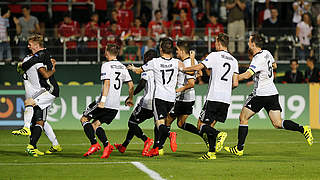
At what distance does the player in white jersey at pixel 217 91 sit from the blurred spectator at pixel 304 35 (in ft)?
31.8

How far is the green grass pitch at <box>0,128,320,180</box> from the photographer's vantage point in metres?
9.77

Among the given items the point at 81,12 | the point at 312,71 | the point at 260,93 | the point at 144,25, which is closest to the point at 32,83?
the point at 260,93

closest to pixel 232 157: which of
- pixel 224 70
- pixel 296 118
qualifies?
pixel 224 70

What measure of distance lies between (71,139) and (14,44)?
16.9 feet

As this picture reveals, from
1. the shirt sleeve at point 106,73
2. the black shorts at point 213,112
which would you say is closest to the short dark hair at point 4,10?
the shirt sleeve at point 106,73

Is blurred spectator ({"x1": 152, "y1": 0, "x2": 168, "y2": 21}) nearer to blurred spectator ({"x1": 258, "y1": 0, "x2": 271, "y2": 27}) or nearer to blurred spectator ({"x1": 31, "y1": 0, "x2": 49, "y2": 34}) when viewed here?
blurred spectator ({"x1": 258, "y1": 0, "x2": 271, "y2": 27})

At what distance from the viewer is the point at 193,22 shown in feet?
73.0

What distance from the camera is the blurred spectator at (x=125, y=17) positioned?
21.8 metres

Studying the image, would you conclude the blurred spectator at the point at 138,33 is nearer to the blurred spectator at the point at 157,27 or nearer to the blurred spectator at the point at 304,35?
the blurred spectator at the point at 157,27

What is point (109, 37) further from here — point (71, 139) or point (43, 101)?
point (43, 101)

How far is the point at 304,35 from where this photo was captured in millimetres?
21172

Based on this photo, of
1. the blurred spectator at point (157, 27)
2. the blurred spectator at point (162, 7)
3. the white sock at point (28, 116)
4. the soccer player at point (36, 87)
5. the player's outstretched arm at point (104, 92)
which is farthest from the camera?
the blurred spectator at point (162, 7)

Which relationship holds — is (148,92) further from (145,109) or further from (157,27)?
(157,27)

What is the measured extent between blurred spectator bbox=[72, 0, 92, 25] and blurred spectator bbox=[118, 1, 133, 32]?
1.19m
